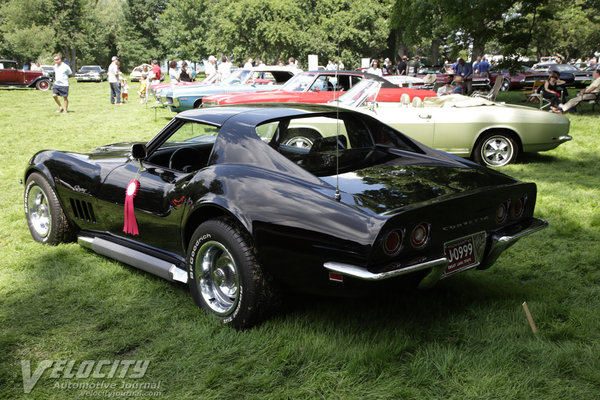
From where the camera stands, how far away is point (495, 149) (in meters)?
8.23

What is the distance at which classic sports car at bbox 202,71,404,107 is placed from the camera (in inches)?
435

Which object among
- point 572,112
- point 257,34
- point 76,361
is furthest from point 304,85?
point 257,34

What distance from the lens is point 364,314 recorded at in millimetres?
3361

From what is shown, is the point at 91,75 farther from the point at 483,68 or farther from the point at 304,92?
the point at 304,92

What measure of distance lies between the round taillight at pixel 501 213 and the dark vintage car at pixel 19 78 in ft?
98.3

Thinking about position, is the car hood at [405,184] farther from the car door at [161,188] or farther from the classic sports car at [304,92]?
the classic sports car at [304,92]

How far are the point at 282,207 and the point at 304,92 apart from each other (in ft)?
28.3

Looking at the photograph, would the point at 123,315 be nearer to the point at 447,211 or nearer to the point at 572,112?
the point at 447,211

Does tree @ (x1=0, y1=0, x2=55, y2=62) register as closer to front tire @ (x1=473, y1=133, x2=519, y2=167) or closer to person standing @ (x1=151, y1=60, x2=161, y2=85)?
person standing @ (x1=151, y1=60, x2=161, y2=85)

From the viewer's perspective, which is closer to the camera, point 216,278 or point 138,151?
point 216,278

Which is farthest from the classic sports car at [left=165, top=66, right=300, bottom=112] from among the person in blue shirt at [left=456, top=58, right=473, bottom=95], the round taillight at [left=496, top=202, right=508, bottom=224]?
the round taillight at [left=496, top=202, right=508, bottom=224]

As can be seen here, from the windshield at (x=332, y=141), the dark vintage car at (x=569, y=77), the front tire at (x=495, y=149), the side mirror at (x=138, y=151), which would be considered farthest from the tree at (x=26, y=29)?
the windshield at (x=332, y=141)

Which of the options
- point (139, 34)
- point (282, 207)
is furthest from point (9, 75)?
point (139, 34)

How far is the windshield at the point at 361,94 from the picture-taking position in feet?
29.7
